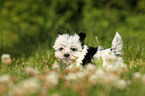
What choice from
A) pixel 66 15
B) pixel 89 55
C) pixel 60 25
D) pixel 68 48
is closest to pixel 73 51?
pixel 68 48

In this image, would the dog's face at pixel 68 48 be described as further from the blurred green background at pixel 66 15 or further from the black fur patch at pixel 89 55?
the blurred green background at pixel 66 15

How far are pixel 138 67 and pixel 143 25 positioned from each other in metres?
4.95

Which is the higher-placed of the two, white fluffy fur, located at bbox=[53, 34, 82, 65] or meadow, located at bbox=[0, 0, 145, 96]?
meadow, located at bbox=[0, 0, 145, 96]

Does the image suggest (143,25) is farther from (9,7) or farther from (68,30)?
(9,7)

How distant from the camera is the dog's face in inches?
148

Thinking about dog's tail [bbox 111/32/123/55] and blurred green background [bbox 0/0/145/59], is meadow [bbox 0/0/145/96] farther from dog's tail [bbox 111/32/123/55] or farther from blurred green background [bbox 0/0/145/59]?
dog's tail [bbox 111/32/123/55]

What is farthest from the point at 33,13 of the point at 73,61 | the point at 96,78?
the point at 96,78

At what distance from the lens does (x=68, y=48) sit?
379cm

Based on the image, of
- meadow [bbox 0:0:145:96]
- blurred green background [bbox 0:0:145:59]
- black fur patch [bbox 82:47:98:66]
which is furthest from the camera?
blurred green background [bbox 0:0:145:59]

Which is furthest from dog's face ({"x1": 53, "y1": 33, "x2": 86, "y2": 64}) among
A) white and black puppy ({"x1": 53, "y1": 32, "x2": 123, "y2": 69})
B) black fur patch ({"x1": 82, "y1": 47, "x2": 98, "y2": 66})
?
black fur patch ({"x1": 82, "y1": 47, "x2": 98, "y2": 66})

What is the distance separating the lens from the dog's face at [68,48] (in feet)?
12.4

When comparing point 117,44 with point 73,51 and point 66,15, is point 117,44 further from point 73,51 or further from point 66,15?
point 66,15

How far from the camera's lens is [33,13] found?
28.1ft

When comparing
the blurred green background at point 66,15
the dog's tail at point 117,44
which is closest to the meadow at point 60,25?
the blurred green background at point 66,15
